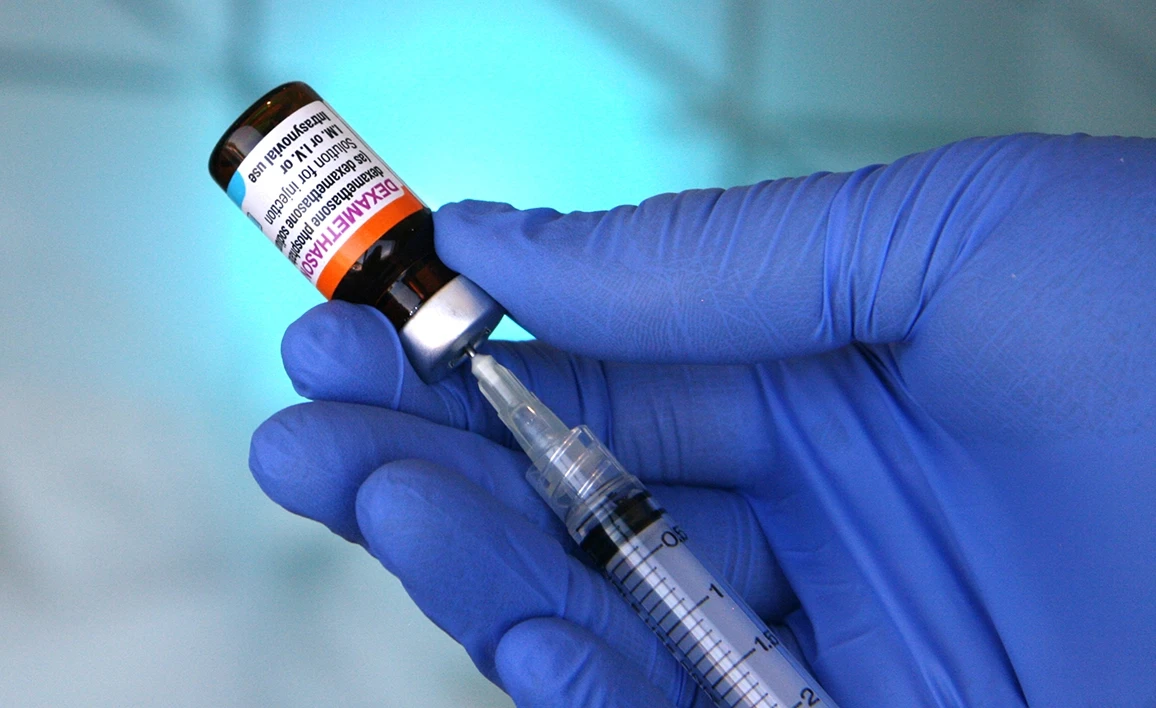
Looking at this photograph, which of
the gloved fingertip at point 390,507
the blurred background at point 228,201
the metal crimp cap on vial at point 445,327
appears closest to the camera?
the gloved fingertip at point 390,507

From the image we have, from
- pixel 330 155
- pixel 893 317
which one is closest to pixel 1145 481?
pixel 893 317

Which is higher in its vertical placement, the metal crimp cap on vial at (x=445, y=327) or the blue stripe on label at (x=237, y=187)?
the blue stripe on label at (x=237, y=187)

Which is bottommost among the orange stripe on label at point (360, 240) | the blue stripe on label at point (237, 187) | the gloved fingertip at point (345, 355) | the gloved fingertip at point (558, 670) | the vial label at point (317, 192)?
the gloved fingertip at point (558, 670)

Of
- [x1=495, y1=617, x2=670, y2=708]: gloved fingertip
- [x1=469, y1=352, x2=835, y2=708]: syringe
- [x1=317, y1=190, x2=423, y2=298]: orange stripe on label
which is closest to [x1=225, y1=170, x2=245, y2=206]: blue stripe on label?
[x1=317, y1=190, x2=423, y2=298]: orange stripe on label

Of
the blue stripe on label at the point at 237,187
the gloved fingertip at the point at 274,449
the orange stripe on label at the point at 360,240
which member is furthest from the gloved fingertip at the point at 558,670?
the blue stripe on label at the point at 237,187

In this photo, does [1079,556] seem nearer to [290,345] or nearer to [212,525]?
[290,345]

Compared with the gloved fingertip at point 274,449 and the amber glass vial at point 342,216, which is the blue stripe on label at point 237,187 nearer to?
the amber glass vial at point 342,216

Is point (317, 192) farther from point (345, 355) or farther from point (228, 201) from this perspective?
point (228, 201)

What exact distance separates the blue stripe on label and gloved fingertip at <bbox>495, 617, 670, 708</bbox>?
1.51 ft

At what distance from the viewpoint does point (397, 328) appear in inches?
36.7

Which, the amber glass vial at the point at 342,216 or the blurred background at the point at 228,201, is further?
the blurred background at the point at 228,201

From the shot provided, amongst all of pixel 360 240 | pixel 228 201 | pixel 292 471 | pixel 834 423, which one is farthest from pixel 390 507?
pixel 228 201

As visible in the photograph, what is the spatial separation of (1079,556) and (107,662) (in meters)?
1.10

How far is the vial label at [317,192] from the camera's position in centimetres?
87
